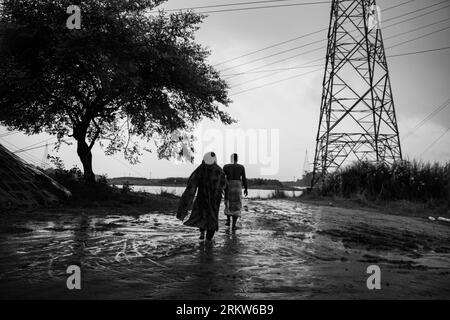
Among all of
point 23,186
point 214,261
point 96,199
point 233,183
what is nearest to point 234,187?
point 233,183

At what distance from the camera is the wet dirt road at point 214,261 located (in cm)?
453

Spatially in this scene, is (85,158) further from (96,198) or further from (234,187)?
(234,187)

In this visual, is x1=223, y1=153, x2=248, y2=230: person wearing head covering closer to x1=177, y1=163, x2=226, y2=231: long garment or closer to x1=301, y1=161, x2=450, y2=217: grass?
x1=177, y1=163, x2=226, y2=231: long garment

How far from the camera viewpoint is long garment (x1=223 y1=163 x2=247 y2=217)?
34.9 ft

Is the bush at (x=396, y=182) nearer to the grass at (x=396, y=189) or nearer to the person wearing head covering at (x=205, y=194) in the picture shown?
the grass at (x=396, y=189)

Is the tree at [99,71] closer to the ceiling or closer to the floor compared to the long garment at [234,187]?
closer to the ceiling

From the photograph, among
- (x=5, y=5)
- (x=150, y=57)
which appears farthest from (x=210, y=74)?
(x=5, y=5)

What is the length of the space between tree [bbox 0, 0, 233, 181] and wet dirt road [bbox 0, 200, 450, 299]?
716 centimetres

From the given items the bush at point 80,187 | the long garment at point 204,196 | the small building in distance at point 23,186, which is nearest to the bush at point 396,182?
the bush at point 80,187

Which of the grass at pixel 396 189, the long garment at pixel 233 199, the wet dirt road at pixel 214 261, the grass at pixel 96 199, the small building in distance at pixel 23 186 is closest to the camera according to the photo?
the wet dirt road at pixel 214 261

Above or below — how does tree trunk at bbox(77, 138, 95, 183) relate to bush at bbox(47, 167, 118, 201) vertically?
above

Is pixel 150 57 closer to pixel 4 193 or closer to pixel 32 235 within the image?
pixel 4 193

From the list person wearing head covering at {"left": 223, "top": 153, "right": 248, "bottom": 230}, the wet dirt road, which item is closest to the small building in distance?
the wet dirt road

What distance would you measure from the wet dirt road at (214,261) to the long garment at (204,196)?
553mm
